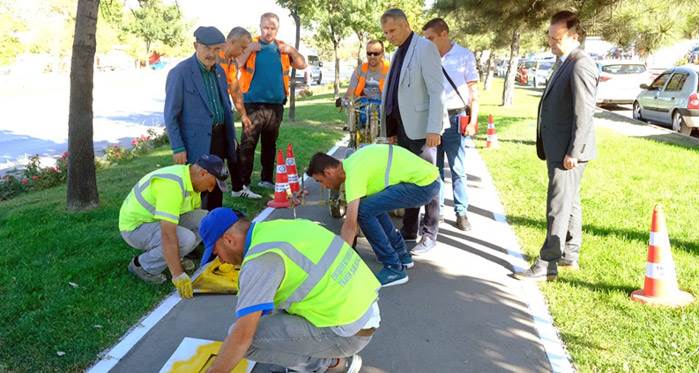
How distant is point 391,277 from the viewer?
468 cm

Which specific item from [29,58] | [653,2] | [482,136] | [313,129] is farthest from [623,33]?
[29,58]

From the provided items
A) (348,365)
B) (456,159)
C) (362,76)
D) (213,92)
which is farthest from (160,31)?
(348,365)

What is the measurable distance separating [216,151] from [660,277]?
417cm

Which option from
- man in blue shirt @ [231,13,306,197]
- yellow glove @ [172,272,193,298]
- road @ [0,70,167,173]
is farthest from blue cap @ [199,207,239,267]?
road @ [0,70,167,173]

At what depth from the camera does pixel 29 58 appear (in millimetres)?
50750

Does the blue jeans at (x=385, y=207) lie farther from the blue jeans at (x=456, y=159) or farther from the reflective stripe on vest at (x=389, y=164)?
the blue jeans at (x=456, y=159)

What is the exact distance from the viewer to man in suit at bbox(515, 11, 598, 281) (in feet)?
14.0

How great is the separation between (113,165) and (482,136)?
26.3 ft

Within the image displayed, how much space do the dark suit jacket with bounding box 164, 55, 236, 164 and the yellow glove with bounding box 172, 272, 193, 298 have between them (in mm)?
1461

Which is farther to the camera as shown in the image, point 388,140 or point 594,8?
point 594,8

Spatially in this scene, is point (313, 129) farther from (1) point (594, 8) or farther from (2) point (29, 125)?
(2) point (29, 125)

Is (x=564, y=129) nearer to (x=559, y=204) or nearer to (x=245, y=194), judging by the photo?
(x=559, y=204)

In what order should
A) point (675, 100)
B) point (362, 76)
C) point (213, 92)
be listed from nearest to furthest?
point (213, 92)
point (362, 76)
point (675, 100)

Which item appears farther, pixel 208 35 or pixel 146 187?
pixel 208 35
